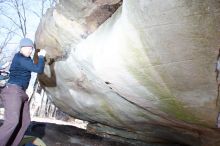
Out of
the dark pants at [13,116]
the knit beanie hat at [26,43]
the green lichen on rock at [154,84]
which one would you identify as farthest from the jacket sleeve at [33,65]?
the green lichen on rock at [154,84]

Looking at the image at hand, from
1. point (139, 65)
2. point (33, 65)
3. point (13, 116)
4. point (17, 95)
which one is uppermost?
point (139, 65)

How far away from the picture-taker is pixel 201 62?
3.62m

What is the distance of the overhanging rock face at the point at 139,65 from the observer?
3.47 metres

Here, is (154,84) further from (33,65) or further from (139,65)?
(33,65)

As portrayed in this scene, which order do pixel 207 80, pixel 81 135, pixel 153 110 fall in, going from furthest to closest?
pixel 81 135 < pixel 153 110 < pixel 207 80

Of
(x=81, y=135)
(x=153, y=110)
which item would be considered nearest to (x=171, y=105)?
(x=153, y=110)

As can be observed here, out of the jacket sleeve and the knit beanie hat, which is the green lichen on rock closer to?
the jacket sleeve

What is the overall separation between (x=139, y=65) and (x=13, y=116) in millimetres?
1879

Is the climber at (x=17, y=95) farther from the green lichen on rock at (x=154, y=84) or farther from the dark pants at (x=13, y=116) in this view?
the green lichen on rock at (x=154, y=84)

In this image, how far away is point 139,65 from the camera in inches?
161

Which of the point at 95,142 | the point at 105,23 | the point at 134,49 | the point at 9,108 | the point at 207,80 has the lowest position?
the point at 95,142

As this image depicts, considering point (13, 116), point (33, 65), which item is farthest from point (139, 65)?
point (13, 116)

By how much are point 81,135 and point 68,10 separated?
10.6ft

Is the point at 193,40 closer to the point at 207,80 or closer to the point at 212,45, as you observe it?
the point at 212,45
